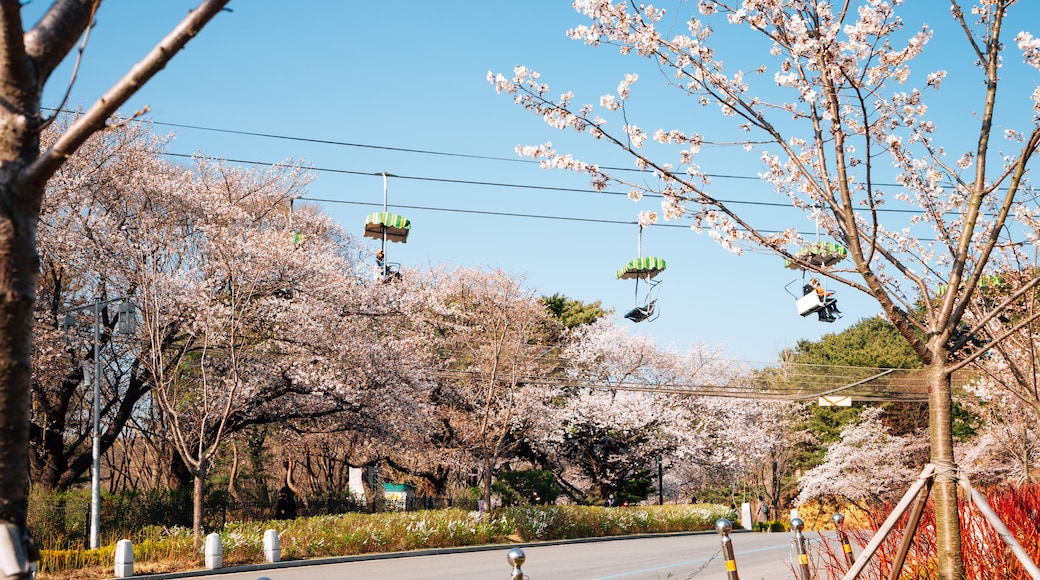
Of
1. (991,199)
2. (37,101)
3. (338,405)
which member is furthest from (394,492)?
(37,101)

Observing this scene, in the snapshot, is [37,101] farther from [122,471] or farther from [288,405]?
[122,471]

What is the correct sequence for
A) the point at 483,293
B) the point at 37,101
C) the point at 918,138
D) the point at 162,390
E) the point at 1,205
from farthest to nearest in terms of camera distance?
the point at 483,293, the point at 162,390, the point at 918,138, the point at 37,101, the point at 1,205

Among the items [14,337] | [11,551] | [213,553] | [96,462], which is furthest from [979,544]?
[96,462]

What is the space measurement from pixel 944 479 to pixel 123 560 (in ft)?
50.6

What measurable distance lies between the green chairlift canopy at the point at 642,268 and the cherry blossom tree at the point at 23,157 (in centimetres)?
1956

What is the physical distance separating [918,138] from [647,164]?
309 centimetres

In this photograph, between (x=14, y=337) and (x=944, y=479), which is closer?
(x=14, y=337)

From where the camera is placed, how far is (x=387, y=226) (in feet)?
73.1

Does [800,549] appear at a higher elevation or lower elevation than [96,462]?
lower

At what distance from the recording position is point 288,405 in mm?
25703

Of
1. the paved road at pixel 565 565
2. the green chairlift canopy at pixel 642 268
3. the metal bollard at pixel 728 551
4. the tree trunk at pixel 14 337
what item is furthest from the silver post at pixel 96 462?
the tree trunk at pixel 14 337

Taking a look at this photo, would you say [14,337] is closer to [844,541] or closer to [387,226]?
[844,541]

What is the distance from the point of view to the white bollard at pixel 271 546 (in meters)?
19.8

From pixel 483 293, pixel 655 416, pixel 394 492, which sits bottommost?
pixel 394 492
